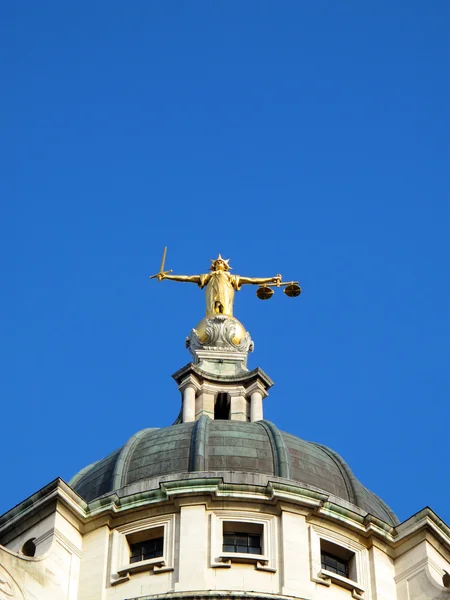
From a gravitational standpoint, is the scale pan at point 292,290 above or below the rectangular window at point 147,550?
above

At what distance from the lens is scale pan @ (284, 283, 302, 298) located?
7638 cm

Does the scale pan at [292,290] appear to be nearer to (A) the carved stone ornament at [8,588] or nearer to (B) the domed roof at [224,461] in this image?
(B) the domed roof at [224,461]

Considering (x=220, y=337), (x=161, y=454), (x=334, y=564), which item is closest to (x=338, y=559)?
(x=334, y=564)

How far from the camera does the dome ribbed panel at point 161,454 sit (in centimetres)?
6088

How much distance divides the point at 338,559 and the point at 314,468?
4.05 m

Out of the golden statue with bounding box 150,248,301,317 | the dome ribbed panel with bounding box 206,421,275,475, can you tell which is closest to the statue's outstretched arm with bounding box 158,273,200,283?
the golden statue with bounding box 150,248,301,317

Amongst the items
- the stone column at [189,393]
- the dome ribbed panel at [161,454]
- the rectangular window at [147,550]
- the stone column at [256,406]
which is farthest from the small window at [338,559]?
the stone column at [189,393]

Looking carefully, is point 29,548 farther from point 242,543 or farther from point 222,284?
point 222,284

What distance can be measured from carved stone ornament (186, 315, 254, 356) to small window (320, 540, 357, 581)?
53.9ft

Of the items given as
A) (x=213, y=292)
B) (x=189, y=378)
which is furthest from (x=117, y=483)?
(x=213, y=292)

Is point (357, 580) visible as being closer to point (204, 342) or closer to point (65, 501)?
point (65, 501)

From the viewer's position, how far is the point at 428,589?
58.2 m

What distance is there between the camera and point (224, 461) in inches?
2398

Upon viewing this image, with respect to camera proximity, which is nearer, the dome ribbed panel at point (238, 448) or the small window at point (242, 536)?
the small window at point (242, 536)
